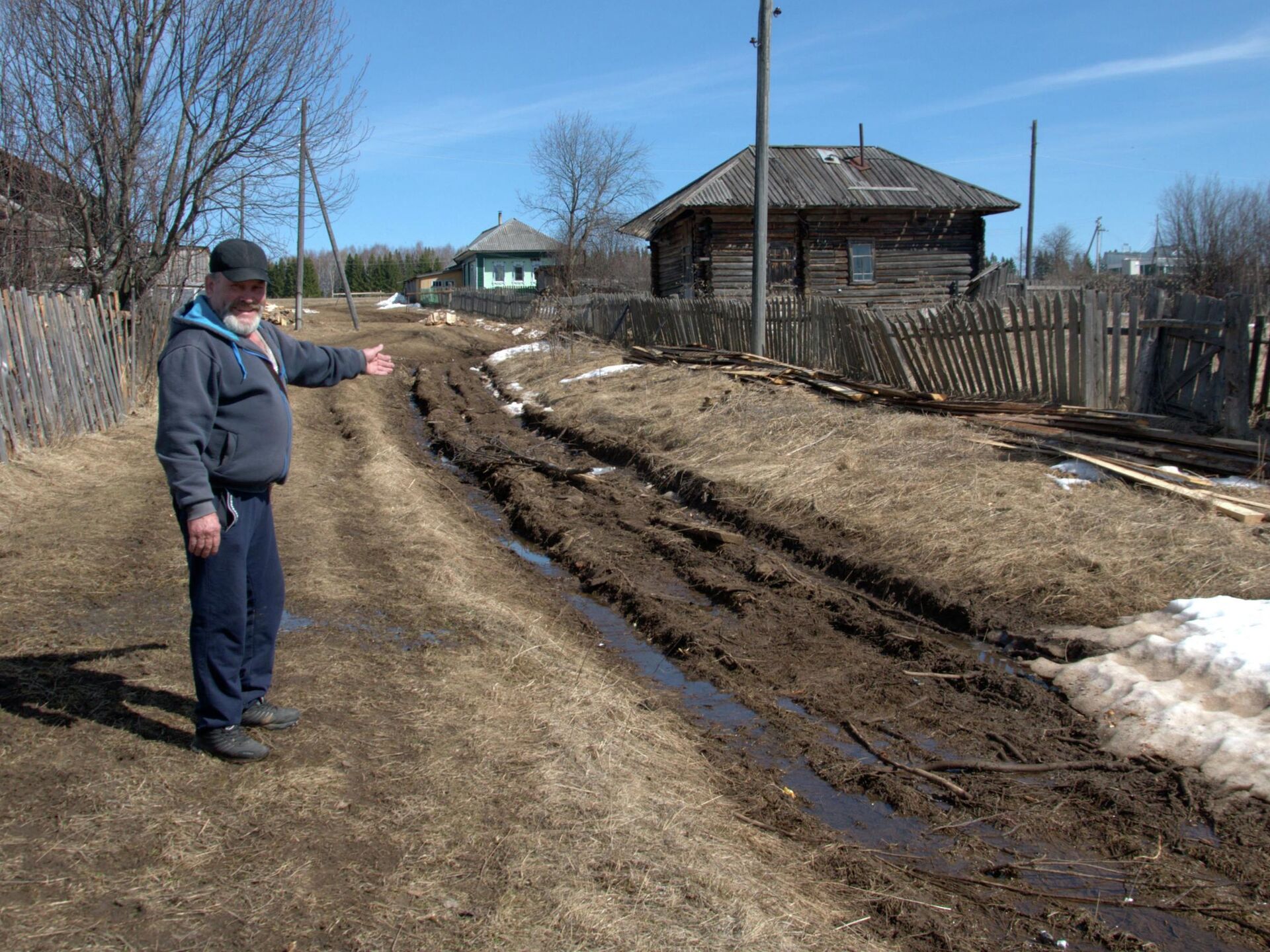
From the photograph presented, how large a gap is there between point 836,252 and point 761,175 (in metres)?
11.6

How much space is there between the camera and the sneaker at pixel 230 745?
3.56 meters

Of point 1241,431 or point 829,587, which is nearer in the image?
point 829,587

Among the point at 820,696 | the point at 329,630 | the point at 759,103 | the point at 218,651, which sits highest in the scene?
the point at 759,103

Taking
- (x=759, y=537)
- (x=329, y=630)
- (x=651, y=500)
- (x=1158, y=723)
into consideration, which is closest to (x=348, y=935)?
(x=329, y=630)

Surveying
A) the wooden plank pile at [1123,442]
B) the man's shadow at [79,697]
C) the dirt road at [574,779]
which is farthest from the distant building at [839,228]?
the man's shadow at [79,697]

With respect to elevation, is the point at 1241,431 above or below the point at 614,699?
above

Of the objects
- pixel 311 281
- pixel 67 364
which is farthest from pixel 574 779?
pixel 311 281

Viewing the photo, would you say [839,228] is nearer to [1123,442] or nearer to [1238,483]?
[1123,442]

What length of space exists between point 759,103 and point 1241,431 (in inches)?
330

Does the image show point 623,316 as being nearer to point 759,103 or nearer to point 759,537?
point 759,103

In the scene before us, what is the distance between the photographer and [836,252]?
25.8 metres

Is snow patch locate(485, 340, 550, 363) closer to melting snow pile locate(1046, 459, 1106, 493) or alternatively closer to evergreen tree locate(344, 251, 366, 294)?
melting snow pile locate(1046, 459, 1106, 493)

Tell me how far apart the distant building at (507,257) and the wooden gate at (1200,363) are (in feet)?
214

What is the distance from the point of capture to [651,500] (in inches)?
400
